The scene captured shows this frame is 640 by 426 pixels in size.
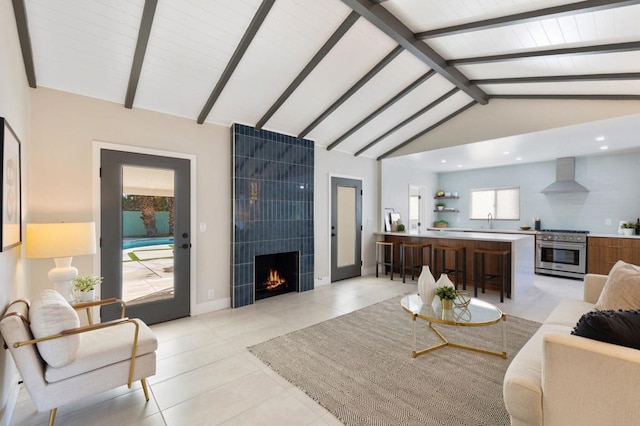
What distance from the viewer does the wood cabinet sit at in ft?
17.1

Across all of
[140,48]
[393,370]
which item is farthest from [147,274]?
[393,370]

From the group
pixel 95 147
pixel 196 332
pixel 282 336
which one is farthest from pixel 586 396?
pixel 95 147

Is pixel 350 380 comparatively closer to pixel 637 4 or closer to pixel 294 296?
pixel 294 296

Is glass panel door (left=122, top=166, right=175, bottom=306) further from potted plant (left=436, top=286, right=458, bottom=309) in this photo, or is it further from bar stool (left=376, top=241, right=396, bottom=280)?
bar stool (left=376, top=241, right=396, bottom=280)

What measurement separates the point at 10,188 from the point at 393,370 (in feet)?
10.6

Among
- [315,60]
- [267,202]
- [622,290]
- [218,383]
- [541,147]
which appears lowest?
[218,383]

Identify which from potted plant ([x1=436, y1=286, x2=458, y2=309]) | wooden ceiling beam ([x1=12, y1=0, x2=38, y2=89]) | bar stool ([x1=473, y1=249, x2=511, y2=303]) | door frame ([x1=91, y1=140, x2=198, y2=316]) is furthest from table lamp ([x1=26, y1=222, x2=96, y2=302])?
bar stool ([x1=473, y1=249, x2=511, y2=303])

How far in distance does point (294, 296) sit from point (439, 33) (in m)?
4.15

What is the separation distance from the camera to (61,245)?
2.50 meters

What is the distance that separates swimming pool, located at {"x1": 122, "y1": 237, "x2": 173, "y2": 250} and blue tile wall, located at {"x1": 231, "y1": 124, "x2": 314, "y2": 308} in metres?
0.90

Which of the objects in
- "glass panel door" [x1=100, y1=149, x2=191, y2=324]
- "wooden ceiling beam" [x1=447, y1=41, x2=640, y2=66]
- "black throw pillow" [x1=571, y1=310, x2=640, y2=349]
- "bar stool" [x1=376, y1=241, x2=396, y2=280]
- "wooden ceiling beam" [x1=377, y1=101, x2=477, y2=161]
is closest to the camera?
"black throw pillow" [x1=571, y1=310, x2=640, y2=349]

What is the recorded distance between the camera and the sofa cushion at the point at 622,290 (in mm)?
2184

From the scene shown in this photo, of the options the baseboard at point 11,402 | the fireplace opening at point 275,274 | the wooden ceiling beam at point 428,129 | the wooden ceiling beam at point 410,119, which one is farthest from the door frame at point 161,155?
the wooden ceiling beam at point 428,129

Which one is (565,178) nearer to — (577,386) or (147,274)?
(577,386)
